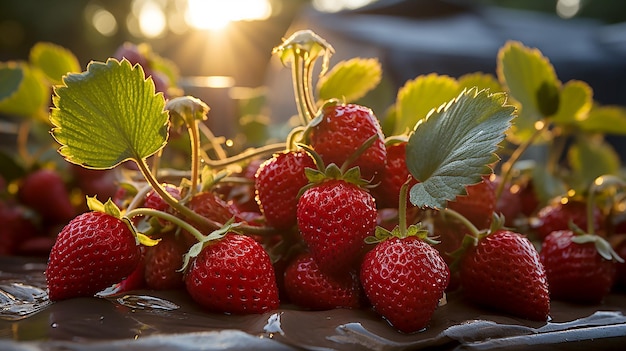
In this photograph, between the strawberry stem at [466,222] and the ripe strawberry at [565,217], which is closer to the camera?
the strawberry stem at [466,222]

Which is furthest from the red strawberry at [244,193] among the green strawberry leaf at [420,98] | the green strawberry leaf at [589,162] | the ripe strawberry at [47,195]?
the green strawberry leaf at [589,162]

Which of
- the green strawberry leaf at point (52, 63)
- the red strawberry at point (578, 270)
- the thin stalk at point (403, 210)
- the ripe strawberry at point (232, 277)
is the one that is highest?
the green strawberry leaf at point (52, 63)

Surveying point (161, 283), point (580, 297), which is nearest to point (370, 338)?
point (161, 283)

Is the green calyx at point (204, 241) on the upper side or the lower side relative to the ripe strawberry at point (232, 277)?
upper

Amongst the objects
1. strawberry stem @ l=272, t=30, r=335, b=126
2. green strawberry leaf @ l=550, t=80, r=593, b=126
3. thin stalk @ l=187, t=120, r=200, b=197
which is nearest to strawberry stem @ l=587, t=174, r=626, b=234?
green strawberry leaf @ l=550, t=80, r=593, b=126

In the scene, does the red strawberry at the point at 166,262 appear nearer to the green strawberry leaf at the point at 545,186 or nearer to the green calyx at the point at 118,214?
the green calyx at the point at 118,214

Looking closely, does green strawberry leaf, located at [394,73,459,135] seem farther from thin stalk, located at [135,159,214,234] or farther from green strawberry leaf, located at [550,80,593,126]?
thin stalk, located at [135,159,214,234]

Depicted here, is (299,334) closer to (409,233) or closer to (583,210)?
(409,233)
